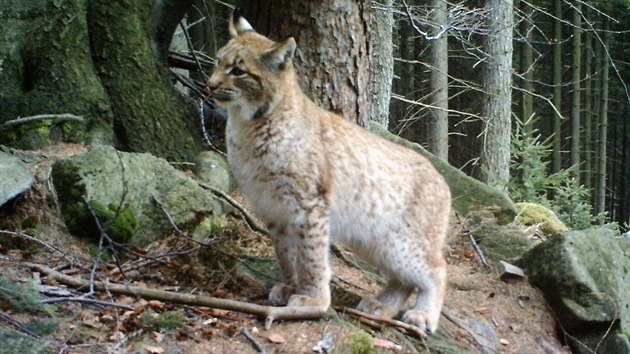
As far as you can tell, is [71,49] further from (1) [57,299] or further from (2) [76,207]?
(1) [57,299]

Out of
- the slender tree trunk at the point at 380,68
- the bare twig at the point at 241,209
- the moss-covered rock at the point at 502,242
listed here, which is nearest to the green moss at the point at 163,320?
the bare twig at the point at 241,209

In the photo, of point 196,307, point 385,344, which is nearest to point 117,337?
point 196,307

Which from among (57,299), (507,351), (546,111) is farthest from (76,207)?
(546,111)

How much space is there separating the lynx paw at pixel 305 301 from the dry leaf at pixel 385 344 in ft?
1.30

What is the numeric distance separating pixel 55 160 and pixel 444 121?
515 inches

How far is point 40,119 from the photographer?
680cm

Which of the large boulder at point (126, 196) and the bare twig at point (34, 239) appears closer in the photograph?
the bare twig at point (34, 239)

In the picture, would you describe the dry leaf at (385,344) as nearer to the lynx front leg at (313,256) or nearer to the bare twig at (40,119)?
the lynx front leg at (313,256)

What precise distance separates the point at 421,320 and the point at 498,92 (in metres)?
12.1

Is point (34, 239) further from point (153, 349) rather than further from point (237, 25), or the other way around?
point (237, 25)

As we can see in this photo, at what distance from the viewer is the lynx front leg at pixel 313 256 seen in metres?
5.40

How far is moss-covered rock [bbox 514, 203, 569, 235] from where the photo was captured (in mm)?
9859

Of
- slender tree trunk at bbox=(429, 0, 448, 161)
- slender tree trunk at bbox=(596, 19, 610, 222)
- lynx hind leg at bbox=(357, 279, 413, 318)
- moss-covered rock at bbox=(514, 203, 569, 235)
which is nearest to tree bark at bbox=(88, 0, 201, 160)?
lynx hind leg at bbox=(357, 279, 413, 318)

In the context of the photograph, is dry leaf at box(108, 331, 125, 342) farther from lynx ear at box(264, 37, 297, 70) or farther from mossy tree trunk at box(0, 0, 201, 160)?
mossy tree trunk at box(0, 0, 201, 160)
